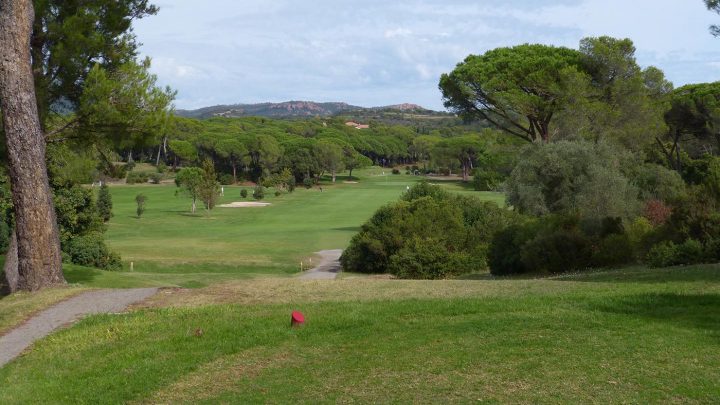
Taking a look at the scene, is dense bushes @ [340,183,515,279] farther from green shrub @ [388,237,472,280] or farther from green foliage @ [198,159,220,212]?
green foliage @ [198,159,220,212]

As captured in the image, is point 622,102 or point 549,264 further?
point 622,102

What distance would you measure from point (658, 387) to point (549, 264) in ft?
51.3

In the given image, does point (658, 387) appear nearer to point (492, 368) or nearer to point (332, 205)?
point (492, 368)

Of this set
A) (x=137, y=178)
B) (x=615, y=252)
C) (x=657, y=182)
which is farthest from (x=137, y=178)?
(x=615, y=252)

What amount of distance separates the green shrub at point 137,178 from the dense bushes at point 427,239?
7142cm

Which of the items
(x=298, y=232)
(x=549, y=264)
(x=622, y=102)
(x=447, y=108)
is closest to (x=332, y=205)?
(x=298, y=232)

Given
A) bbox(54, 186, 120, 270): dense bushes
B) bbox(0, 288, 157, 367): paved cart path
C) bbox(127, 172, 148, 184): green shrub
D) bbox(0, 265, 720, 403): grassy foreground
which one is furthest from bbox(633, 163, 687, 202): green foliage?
bbox(127, 172, 148, 184): green shrub

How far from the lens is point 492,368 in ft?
24.2

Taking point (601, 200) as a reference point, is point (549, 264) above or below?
below

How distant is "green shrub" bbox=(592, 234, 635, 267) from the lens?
20688mm

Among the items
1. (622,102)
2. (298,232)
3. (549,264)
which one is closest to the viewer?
(549,264)

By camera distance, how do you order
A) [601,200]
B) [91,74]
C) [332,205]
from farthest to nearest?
[332,205], [601,200], [91,74]

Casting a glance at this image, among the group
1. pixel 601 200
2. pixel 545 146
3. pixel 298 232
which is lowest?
pixel 298 232

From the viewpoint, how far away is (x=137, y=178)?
98500mm
